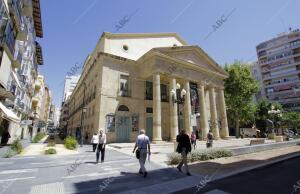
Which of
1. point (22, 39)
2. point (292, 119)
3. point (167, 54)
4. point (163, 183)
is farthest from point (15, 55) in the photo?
point (292, 119)

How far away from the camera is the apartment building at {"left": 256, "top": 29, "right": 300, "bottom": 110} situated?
5138 cm

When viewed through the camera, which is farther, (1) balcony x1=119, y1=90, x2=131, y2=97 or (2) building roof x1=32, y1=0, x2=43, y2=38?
(2) building roof x1=32, y1=0, x2=43, y2=38

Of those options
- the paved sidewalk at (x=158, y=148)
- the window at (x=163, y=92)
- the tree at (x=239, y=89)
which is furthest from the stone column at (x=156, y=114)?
the tree at (x=239, y=89)

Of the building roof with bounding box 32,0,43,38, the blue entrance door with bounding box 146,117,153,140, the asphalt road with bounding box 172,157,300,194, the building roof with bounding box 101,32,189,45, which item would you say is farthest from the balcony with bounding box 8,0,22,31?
the asphalt road with bounding box 172,157,300,194

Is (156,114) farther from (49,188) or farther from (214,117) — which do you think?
(49,188)

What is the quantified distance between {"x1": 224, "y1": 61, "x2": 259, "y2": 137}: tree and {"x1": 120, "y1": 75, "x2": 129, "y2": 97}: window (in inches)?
892

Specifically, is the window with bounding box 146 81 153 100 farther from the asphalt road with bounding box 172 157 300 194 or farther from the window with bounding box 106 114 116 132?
the asphalt road with bounding box 172 157 300 194

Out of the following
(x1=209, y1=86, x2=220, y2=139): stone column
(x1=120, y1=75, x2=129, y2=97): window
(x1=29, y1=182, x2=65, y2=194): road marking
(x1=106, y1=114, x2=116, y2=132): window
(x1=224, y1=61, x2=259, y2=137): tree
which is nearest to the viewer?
(x1=29, y1=182, x2=65, y2=194): road marking

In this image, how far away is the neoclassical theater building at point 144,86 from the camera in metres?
20.8

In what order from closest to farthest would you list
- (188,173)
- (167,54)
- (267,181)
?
(267,181), (188,173), (167,54)

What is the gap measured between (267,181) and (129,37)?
23.8m

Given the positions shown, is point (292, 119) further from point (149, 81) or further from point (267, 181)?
point (267, 181)

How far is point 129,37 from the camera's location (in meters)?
25.8

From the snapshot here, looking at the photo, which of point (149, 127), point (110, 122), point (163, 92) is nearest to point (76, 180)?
point (110, 122)
